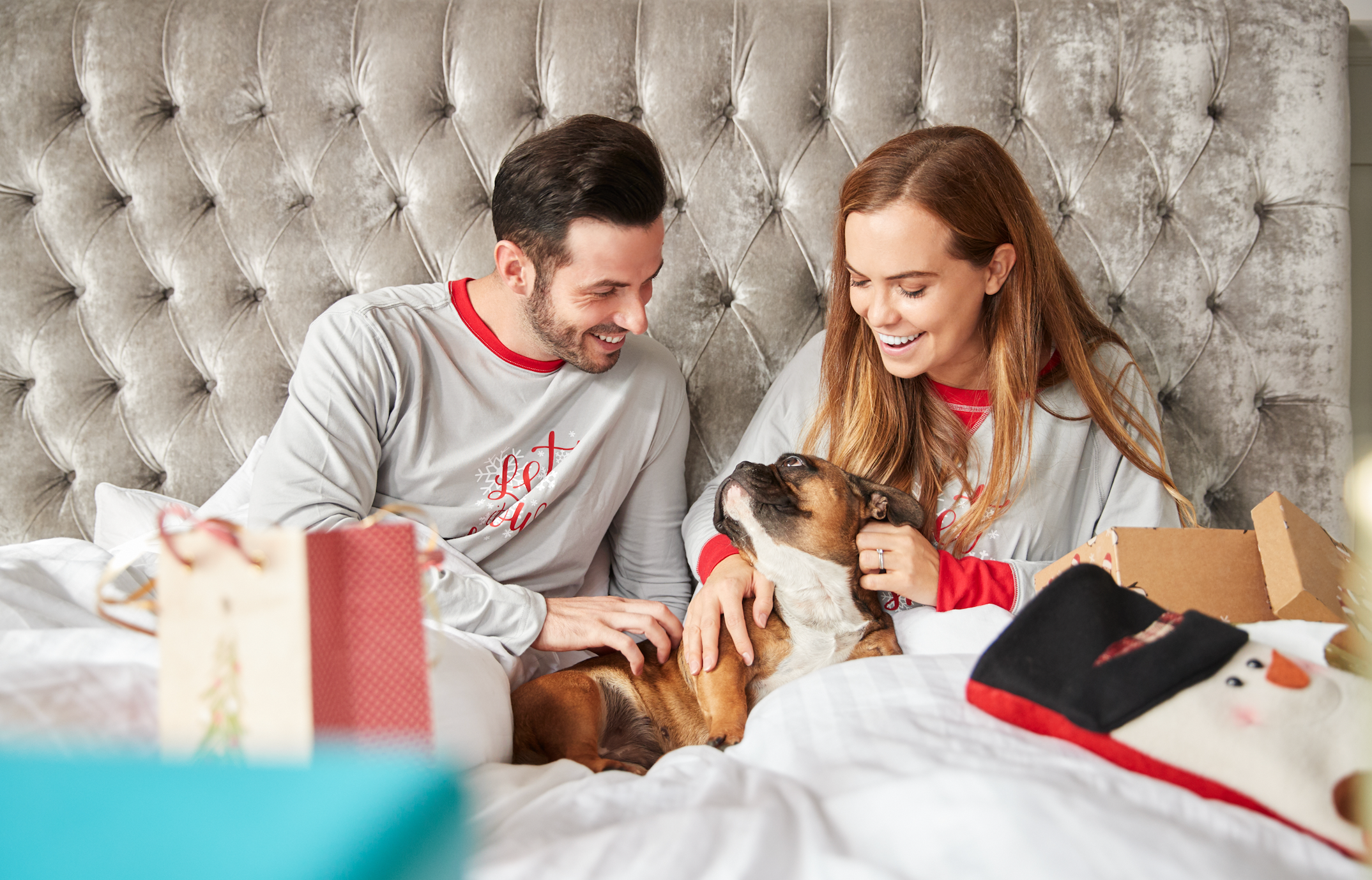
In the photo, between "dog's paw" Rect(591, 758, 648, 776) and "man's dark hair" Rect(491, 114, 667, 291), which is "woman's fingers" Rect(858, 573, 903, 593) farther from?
"man's dark hair" Rect(491, 114, 667, 291)

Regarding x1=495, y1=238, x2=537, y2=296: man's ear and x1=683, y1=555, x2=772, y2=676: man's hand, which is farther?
x1=495, y1=238, x2=537, y2=296: man's ear

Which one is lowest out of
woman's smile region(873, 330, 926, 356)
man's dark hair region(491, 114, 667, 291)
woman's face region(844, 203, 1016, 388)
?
woman's smile region(873, 330, 926, 356)

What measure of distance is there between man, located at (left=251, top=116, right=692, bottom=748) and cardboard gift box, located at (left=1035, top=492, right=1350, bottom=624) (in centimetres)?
89

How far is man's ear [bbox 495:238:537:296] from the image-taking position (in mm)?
1737

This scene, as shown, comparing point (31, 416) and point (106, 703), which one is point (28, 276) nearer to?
point (31, 416)

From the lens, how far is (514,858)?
2.48 ft

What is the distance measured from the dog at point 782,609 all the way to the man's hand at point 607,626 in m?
0.08

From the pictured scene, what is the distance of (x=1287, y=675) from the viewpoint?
2.99ft

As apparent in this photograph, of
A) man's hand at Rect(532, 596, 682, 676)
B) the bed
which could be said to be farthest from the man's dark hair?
man's hand at Rect(532, 596, 682, 676)

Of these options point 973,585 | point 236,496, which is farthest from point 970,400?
point 236,496

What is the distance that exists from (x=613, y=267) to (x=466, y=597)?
2.42ft

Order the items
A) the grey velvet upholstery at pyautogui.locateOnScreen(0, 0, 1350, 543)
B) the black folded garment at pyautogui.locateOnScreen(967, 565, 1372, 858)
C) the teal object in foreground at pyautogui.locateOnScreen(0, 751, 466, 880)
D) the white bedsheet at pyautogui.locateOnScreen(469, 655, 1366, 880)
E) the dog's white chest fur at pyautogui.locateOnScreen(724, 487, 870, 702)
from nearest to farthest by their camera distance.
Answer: the teal object in foreground at pyautogui.locateOnScreen(0, 751, 466, 880) → the white bedsheet at pyautogui.locateOnScreen(469, 655, 1366, 880) → the black folded garment at pyautogui.locateOnScreen(967, 565, 1372, 858) → the dog's white chest fur at pyautogui.locateOnScreen(724, 487, 870, 702) → the grey velvet upholstery at pyautogui.locateOnScreen(0, 0, 1350, 543)

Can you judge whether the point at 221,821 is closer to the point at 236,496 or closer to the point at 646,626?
the point at 646,626

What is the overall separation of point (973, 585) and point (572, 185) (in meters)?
1.17
